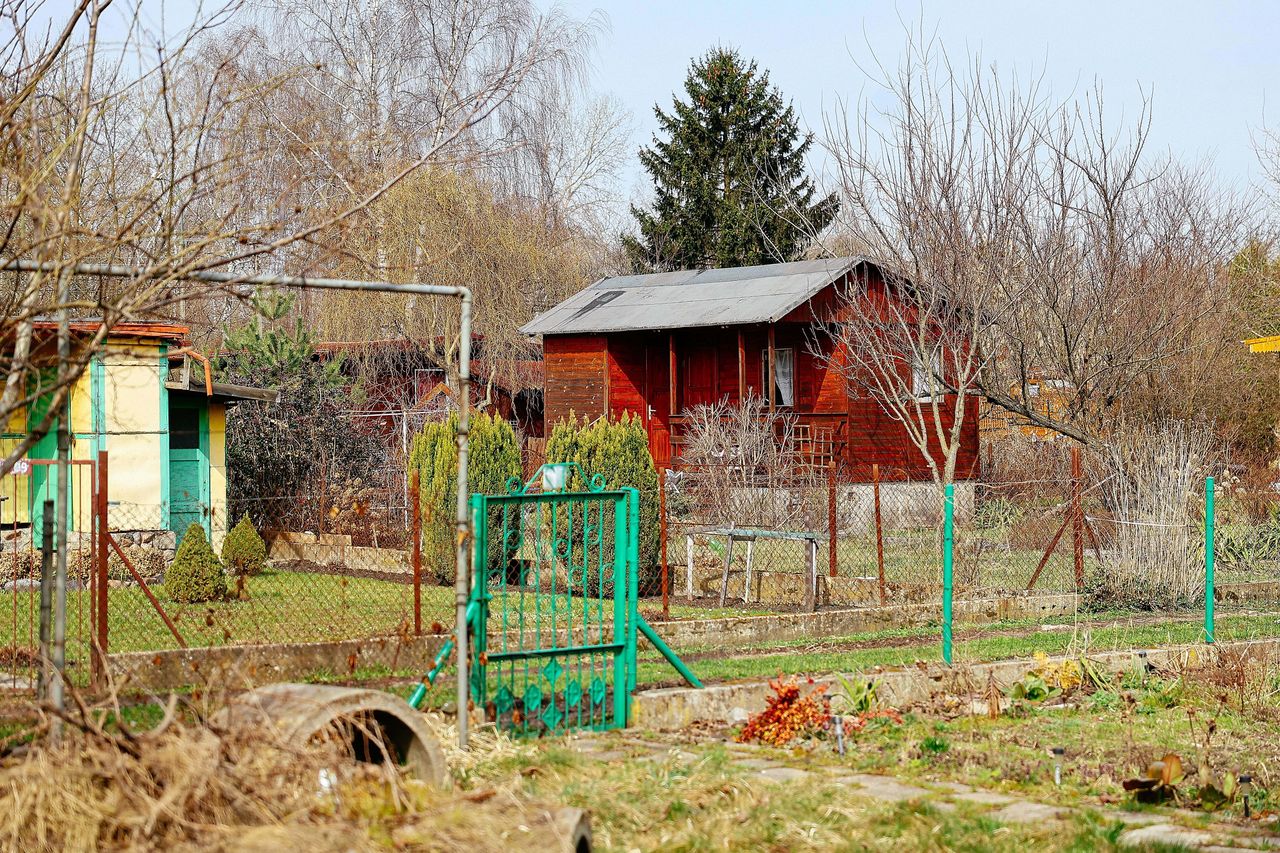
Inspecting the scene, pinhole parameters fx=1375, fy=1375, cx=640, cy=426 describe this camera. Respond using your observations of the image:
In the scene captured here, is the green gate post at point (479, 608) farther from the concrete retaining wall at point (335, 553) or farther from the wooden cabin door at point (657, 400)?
the wooden cabin door at point (657, 400)

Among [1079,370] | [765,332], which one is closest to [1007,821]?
[1079,370]

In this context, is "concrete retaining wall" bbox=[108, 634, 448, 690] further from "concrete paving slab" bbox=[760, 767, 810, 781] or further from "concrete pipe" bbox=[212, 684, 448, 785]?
"concrete paving slab" bbox=[760, 767, 810, 781]

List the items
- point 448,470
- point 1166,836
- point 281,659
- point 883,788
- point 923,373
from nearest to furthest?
point 1166,836, point 883,788, point 281,659, point 448,470, point 923,373

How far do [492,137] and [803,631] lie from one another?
2686cm

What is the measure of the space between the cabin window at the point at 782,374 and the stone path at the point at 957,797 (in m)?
20.2

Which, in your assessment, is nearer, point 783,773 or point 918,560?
point 783,773

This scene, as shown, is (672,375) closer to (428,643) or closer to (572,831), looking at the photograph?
(428,643)

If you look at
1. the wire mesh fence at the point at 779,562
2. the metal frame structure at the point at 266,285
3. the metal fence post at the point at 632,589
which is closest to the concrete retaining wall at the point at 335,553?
the wire mesh fence at the point at 779,562

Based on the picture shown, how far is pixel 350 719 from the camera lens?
18.9 ft

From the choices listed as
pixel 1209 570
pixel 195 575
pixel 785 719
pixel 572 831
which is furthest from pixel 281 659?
pixel 1209 570

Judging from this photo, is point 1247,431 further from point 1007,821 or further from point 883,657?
point 1007,821

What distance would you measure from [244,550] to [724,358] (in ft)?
45.6

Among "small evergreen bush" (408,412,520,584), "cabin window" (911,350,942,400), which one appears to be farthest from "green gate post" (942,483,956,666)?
"cabin window" (911,350,942,400)

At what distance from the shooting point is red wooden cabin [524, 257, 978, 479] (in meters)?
27.4
